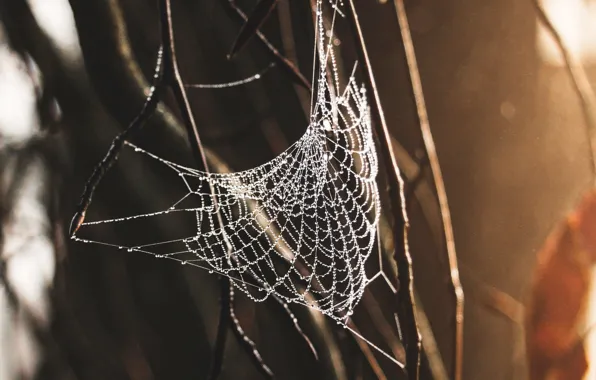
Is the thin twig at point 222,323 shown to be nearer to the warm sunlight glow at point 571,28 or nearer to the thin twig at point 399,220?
the thin twig at point 399,220

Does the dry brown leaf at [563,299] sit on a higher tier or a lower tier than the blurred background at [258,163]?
lower

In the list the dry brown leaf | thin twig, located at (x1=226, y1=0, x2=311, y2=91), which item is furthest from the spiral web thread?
the dry brown leaf

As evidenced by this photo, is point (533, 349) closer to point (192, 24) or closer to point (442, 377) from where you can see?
point (442, 377)

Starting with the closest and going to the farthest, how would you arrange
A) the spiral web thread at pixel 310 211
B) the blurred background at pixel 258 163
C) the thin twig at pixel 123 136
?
the thin twig at pixel 123 136 < the spiral web thread at pixel 310 211 < the blurred background at pixel 258 163

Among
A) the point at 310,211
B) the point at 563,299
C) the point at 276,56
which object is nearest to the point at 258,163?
the point at 310,211

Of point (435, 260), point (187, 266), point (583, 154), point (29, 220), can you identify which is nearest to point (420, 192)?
point (435, 260)

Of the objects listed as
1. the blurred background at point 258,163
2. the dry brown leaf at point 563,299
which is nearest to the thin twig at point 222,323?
the blurred background at point 258,163

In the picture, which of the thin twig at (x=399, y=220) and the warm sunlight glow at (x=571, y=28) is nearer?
the thin twig at (x=399, y=220)

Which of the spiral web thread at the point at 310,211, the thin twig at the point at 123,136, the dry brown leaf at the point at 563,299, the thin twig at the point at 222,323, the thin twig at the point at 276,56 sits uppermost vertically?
the thin twig at the point at 276,56
